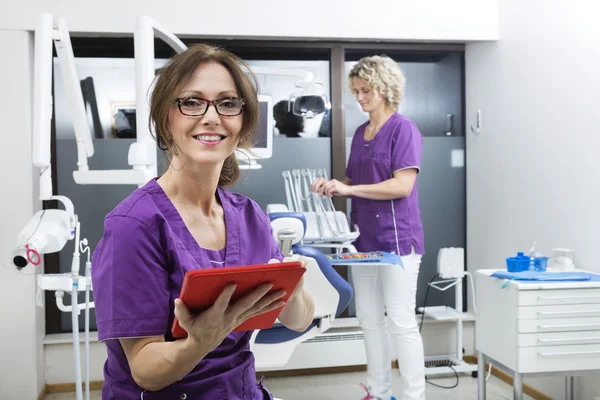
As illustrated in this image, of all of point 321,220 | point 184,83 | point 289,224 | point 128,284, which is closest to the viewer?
point 128,284

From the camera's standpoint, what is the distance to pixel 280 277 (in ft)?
2.94

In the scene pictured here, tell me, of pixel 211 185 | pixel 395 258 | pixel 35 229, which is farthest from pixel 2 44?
pixel 211 185

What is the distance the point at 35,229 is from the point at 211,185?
123 centimetres

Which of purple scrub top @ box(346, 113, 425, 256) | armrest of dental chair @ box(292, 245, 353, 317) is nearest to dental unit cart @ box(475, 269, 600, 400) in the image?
purple scrub top @ box(346, 113, 425, 256)

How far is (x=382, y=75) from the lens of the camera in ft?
9.11

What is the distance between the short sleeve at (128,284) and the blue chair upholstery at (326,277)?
→ 4.24ft

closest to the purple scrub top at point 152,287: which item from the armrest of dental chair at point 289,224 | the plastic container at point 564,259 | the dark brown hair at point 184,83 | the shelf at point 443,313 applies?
the dark brown hair at point 184,83

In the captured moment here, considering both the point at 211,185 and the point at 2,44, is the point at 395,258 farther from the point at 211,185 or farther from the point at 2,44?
the point at 2,44

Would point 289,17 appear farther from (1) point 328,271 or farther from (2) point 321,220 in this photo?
(1) point 328,271

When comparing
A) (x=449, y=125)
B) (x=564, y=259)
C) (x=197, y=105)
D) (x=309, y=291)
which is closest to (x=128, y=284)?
(x=197, y=105)

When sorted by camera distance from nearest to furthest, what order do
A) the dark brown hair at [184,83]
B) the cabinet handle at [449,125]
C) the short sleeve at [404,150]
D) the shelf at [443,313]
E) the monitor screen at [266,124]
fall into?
1. the dark brown hair at [184,83]
2. the short sleeve at [404,150]
3. the monitor screen at [266,124]
4. the shelf at [443,313]
5. the cabinet handle at [449,125]

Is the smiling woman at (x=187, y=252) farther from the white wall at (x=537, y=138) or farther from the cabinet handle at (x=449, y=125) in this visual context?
the cabinet handle at (x=449, y=125)

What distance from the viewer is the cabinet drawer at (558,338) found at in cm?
238

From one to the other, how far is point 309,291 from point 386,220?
0.64 meters
